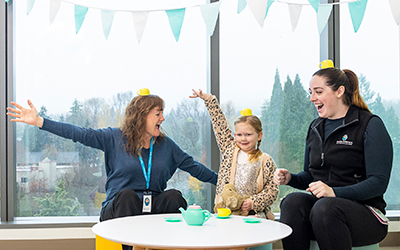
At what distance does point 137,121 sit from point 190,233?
1.08 metres

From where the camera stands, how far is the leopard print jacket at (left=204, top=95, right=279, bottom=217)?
2139 mm

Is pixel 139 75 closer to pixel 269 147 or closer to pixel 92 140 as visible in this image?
pixel 92 140

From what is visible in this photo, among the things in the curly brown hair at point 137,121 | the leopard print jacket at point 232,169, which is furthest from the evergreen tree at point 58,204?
the leopard print jacket at point 232,169

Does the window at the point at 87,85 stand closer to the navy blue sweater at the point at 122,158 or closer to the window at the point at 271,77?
the window at the point at 271,77

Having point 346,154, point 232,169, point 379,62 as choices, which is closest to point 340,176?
point 346,154

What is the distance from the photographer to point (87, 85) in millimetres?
2709

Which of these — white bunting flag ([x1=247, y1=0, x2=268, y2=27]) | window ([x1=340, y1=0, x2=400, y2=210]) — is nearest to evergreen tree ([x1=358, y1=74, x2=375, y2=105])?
window ([x1=340, y1=0, x2=400, y2=210])

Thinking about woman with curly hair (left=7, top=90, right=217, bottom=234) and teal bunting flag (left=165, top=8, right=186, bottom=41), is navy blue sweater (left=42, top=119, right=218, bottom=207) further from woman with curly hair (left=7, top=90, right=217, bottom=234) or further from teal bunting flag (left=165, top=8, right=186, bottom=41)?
teal bunting flag (left=165, top=8, right=186, bottom=41)

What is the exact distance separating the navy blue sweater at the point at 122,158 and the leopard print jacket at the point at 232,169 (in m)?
0.27

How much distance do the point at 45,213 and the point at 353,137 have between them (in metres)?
2.08

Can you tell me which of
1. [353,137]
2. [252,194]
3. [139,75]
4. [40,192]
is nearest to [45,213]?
[40,192]

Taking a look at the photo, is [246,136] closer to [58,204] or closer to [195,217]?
[195,217]

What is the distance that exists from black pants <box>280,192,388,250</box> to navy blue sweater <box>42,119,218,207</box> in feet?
2.82

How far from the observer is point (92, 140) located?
7.43ft
